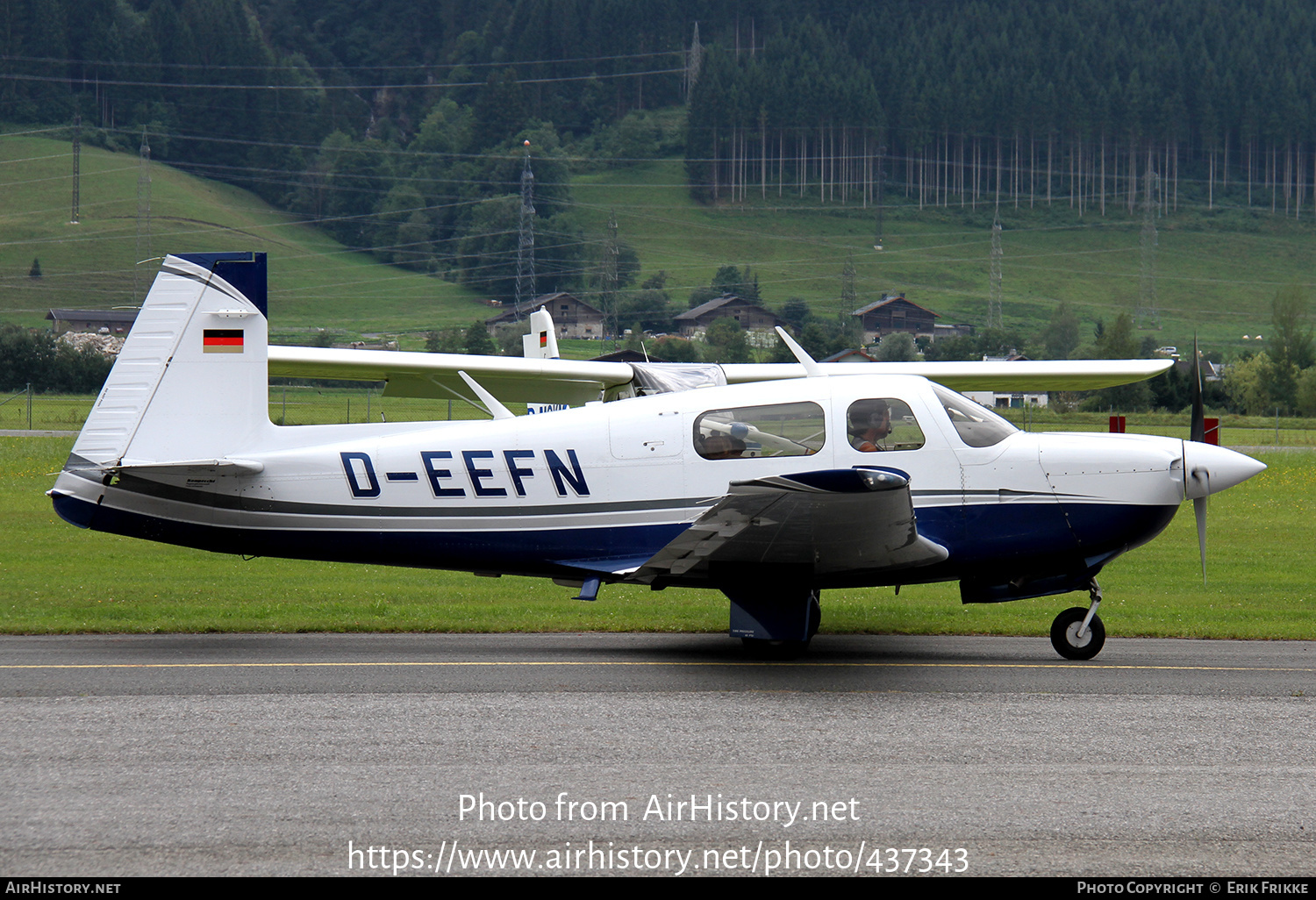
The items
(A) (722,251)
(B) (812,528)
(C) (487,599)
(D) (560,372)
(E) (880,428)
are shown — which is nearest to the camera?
(B) (812,528)

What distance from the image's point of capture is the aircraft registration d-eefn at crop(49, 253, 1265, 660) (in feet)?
30.6

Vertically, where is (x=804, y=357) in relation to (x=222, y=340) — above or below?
below

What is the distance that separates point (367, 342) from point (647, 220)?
7134cm

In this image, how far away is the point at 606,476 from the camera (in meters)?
9.70

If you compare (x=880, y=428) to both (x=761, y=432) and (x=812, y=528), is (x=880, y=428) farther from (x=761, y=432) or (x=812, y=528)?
(x=812, y=528)

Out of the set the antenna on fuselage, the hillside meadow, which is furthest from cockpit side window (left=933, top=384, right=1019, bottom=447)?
the hillside meadow

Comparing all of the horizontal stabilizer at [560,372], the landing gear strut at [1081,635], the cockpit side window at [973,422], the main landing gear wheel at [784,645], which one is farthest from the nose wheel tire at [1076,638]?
the horizontal stabilizer at [560,372]

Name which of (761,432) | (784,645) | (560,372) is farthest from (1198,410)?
(560,372)

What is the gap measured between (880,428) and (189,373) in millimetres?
5654

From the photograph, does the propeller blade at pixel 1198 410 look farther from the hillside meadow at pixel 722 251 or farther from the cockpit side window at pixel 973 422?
the hillside meadow at pixel 722 251

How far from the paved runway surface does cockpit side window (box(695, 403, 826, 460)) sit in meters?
1.73

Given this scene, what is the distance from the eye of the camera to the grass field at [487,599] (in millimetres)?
11344

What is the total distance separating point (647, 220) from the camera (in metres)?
149
